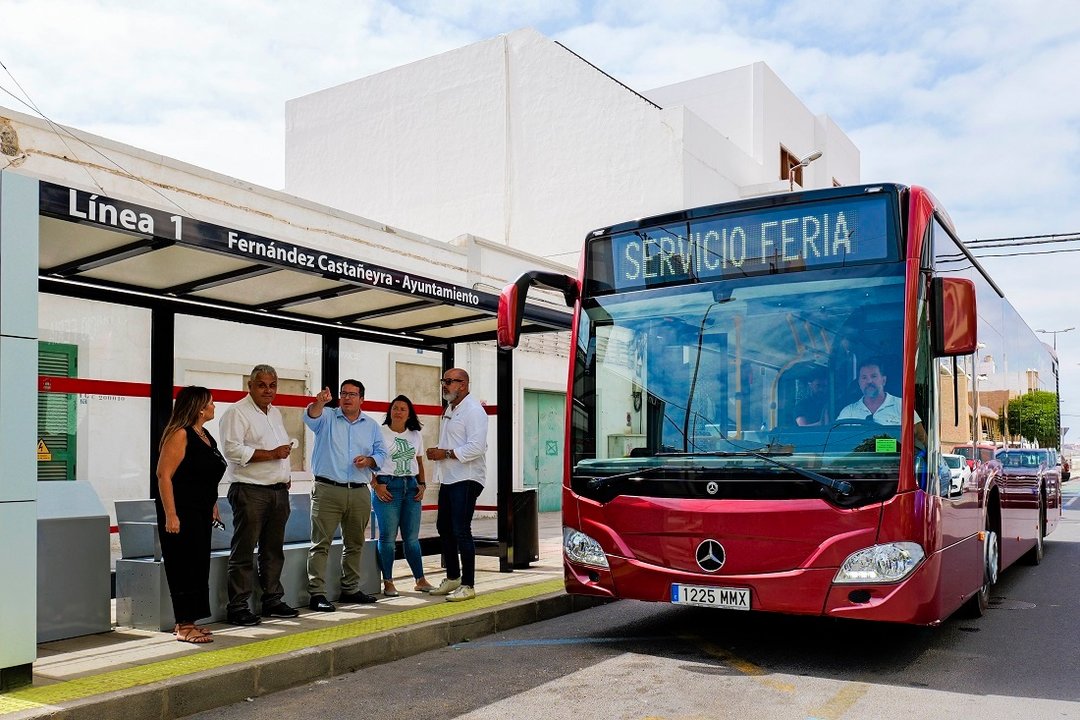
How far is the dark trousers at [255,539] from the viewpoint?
6.80 meters

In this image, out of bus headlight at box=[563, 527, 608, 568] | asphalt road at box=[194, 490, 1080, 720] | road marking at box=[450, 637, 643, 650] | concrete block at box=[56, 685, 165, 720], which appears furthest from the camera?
road marking at box=[450, 637, 643, 650]

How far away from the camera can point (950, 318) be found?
19.6 ft

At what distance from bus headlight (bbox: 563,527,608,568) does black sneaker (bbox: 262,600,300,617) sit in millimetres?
2124

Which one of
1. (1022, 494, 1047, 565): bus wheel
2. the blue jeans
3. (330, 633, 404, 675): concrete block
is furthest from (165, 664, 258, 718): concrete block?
(1022, 494, 1047, 565): bus wheel

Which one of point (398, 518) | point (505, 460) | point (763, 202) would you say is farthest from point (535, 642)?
point (763, 202)

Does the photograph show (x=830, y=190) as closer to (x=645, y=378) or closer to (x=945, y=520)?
(x=645, y=378)

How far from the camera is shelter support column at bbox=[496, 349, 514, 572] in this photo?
9.61 m

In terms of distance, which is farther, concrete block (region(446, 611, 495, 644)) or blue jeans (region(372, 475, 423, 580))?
blue jeans (region(372, 475, 423, 580))

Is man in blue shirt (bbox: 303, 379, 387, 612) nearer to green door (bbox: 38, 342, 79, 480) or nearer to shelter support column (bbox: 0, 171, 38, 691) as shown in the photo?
shelter support column (bbox: 0, 171, 38, 691)

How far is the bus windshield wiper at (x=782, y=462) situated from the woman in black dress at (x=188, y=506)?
9.93ft

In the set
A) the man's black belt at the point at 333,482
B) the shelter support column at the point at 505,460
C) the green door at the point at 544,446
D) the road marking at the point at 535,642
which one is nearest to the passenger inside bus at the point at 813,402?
the road marking at the point at 535,642

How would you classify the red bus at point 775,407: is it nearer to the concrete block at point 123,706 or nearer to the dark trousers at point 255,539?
the dark trousers at point 255,539

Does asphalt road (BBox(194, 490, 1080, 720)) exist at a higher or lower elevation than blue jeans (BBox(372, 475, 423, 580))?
lower

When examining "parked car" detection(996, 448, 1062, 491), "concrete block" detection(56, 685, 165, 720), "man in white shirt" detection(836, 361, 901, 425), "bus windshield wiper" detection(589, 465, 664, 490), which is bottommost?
"concrete block" detection(56, 685, 165, 720)
